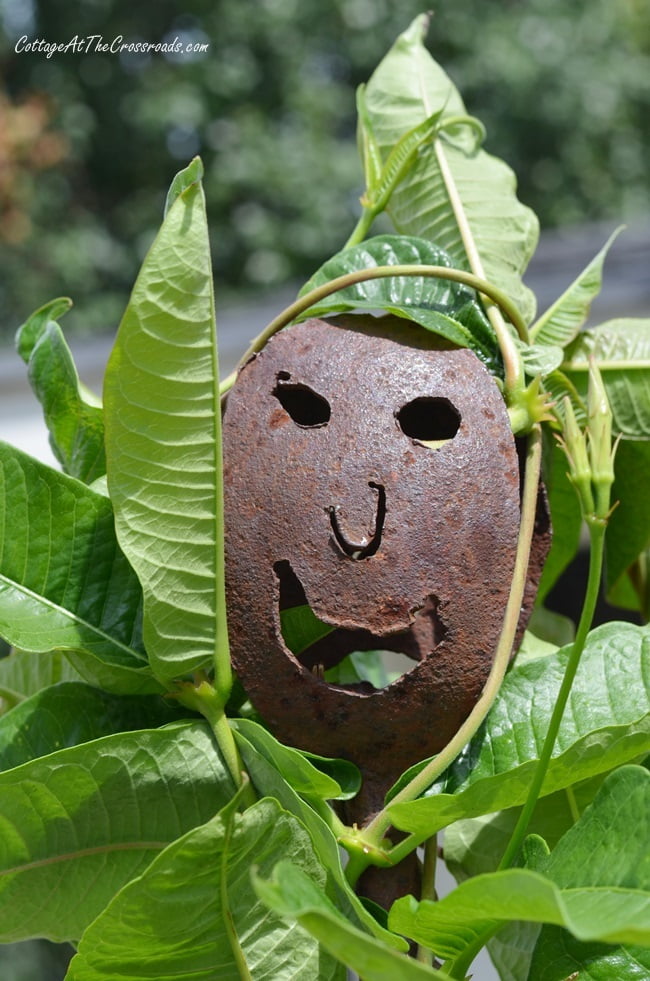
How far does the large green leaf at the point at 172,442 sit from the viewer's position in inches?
21.1

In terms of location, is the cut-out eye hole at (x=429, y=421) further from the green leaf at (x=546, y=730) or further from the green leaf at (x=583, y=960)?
the green leaf at (x=583, y=960)

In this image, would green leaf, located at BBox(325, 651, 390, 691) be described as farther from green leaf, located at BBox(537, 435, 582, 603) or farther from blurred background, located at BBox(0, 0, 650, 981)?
blurred background, located at BBox(0, 0, 650, 981)

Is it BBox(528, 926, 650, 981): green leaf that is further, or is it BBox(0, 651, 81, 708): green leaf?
BBox(0, 651, 81, 708): green leaf

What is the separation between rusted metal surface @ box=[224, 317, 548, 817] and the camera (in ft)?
1.91

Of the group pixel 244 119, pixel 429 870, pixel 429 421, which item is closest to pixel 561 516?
pixel 429 421

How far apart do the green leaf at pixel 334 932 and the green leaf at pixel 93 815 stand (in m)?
0.14

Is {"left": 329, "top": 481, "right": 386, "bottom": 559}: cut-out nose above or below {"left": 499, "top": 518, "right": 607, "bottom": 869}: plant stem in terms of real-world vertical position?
above

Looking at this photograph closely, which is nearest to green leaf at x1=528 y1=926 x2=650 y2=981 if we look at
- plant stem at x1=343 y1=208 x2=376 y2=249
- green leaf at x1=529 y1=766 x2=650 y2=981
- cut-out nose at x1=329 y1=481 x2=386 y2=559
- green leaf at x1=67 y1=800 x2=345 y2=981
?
green leaf at x1=529 y1=766 x2=650 y2=981

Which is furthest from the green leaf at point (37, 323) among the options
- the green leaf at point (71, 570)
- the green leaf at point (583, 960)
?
the green leaf at point (583, 960)

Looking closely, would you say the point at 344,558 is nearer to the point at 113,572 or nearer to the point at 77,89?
the point at 113,572

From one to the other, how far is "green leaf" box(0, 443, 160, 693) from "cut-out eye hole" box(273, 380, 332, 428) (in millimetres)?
118

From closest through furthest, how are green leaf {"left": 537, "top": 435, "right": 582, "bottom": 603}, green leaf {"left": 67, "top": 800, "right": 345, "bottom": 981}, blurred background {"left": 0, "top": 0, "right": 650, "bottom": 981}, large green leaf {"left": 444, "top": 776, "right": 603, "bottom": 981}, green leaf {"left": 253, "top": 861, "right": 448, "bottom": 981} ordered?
green leaf {"left": 253, "top": 861, "right": 448, "bottom": 981} < green leaf {"left": 67, "top": 800, "right": 345, "bottom": 981} < large green leaf {"left": 444, "top": 776, "right": 603, "bottom": 981} < green leaf {"left": 537, "top": 435, "right": 582, "bottom": 603} < blurred background {"left": 0, "top": 0, "right": 650, "bottom": 981}

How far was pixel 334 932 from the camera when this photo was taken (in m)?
0.43

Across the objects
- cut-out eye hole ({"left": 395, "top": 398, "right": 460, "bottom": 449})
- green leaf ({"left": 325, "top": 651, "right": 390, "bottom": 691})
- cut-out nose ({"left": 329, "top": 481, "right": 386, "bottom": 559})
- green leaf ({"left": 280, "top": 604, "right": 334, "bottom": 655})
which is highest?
cut-out eye hole ({"left": 395, "top": 398, "right": 460, "bottom": 449})
